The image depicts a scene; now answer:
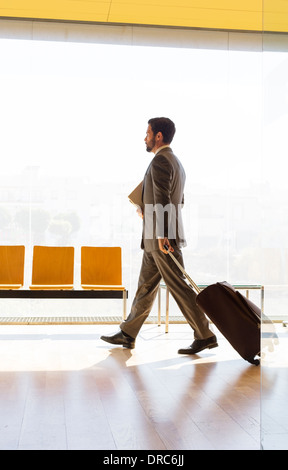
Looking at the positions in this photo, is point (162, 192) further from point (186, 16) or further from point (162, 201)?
point (186, 16)

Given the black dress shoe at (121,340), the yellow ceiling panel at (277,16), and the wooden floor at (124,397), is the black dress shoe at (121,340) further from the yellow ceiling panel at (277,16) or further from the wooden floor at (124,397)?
the yellow ceiling panel at (277,16)

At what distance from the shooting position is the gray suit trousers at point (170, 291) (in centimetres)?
430

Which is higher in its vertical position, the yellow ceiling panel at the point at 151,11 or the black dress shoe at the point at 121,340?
the yellow ceiling panel at the point at 151,11

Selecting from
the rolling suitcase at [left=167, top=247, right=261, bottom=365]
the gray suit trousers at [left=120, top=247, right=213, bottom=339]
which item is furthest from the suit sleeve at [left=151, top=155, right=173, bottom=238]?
the rolling suitcase at [left=167, top=247, right=261, bottom=365]

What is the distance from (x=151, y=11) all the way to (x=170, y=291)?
334 centimetres

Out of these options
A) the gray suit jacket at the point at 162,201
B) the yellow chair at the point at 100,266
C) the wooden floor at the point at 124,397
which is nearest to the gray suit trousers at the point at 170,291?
the gray suit jacket at the point at 162,201

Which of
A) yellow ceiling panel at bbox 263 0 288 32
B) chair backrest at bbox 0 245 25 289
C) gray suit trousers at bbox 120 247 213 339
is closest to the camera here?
yellow ceiling panel at bbox 263 0 288 32

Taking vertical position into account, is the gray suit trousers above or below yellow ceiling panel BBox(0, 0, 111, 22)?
below

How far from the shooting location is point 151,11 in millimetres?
6270

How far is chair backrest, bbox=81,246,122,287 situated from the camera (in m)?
5.93

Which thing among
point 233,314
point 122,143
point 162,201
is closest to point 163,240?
point 162,201

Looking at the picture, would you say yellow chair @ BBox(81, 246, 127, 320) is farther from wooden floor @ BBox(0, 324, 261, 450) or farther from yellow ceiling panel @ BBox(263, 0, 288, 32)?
yellow ceiling panel @ BBox(263, 0, 288, 32)

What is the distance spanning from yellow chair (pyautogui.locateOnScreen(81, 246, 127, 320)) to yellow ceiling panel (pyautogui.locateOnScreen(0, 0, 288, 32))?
8.06 feet
